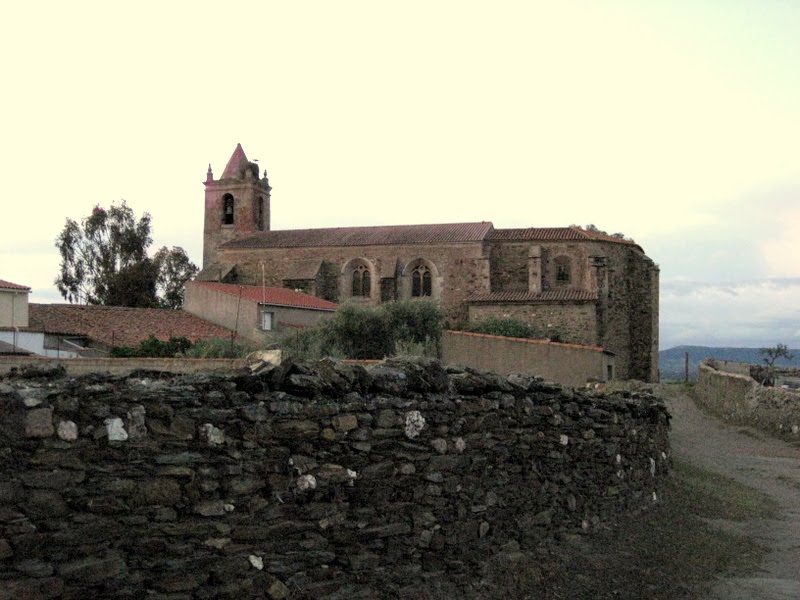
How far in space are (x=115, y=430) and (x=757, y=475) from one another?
47.1 feet

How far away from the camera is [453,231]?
5272cm

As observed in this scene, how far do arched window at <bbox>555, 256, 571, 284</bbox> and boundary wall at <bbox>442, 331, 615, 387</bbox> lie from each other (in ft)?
76.1

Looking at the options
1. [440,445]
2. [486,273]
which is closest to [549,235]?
[486,273]

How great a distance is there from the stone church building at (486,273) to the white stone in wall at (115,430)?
139 feet

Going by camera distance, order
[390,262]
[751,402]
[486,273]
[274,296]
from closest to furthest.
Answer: [751,402]
[274,296]
[486,273]
[390,262]

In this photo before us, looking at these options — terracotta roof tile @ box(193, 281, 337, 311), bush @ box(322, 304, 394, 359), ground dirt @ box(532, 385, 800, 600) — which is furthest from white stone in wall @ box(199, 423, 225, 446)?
terracotta roof tile @ box(193, 281, 337, 311)

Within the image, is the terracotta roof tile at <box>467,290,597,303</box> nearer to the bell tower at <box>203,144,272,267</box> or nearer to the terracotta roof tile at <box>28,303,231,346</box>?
the terracotta roof tile at <box>28,303,231,346</box>

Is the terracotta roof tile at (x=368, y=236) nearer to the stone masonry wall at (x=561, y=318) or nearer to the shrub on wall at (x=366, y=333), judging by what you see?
the stone masonry wall at (x=561, y=318)

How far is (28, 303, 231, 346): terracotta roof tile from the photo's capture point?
123ft

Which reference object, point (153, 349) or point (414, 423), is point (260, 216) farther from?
point (414, 423)

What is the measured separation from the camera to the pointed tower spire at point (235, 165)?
6272 centimetres

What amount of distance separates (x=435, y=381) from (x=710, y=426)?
2143cm

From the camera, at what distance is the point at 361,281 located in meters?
53.7

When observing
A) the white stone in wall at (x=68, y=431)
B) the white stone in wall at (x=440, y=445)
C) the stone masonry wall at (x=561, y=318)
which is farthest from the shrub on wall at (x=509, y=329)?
the white stone in wall at (x=68, y=431)
